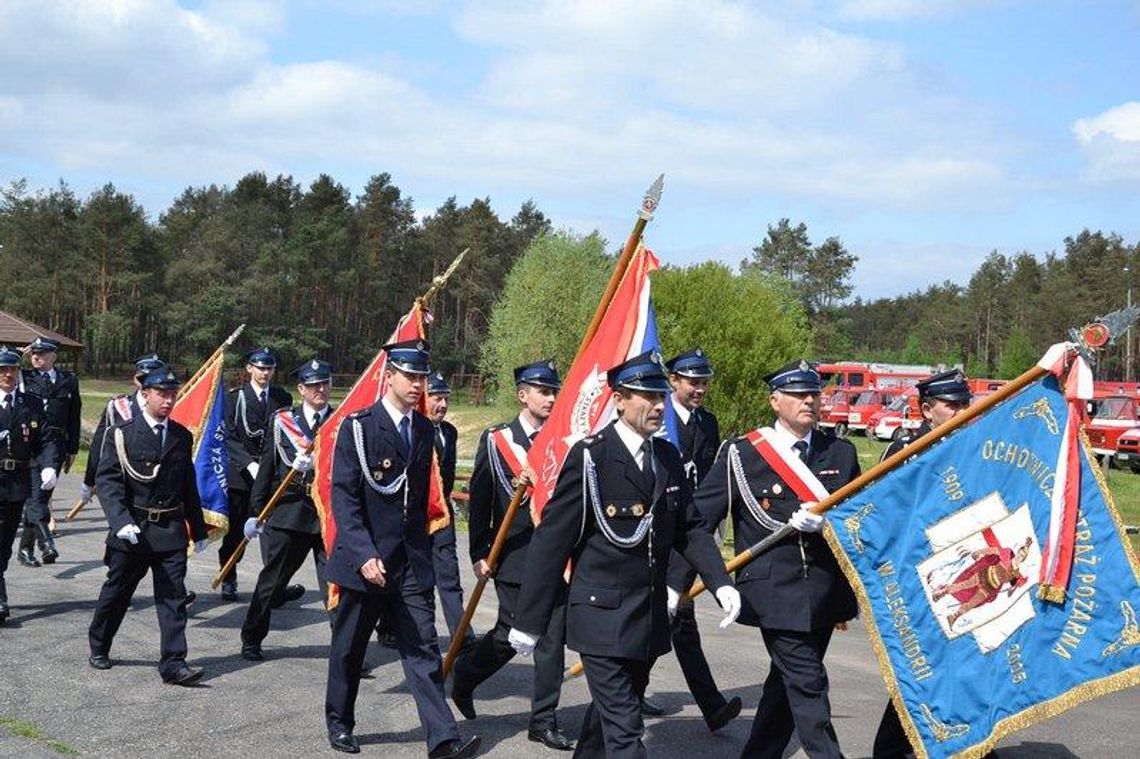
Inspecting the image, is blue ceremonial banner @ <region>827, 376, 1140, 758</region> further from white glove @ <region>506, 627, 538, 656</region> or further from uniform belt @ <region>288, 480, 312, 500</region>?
uniform belt @ <region>288, 480, 312, 500</region>

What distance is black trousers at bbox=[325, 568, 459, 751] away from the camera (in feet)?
20.5

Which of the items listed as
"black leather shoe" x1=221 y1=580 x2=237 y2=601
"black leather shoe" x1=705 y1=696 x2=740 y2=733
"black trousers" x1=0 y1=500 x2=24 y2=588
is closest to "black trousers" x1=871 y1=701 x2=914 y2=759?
"black leather shoe" x1=705 y1=696 x2=740 y2=733

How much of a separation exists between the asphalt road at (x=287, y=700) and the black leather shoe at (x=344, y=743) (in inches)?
2.5

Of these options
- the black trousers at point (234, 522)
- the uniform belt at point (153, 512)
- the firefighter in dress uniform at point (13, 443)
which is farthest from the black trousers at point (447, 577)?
the firefighter in dress uniform at point (13, 443)

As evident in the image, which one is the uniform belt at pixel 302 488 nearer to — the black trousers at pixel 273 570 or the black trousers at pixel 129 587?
the black trousers at pixel 273 570

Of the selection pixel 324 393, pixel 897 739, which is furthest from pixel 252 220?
pixel 897 739

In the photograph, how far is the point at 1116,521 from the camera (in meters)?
5.75

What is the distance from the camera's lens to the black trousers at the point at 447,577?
7.91 meters

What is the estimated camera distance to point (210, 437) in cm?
1051

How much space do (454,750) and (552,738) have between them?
0.67 metres

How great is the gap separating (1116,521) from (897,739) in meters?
1.56

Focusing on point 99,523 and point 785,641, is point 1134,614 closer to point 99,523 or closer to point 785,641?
point 785,641

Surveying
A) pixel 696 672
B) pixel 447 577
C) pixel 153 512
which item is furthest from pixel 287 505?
pixel 696 672

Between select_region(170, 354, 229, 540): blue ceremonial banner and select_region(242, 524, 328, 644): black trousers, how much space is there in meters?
1.10
